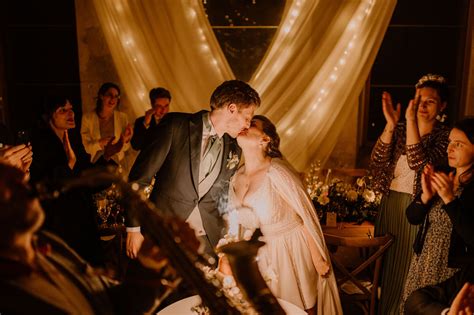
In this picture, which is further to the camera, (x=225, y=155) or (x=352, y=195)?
(x=352, y=195)

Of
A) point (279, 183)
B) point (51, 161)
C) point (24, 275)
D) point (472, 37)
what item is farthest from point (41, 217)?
point (472, 37)

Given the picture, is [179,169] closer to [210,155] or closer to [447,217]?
[210,155]

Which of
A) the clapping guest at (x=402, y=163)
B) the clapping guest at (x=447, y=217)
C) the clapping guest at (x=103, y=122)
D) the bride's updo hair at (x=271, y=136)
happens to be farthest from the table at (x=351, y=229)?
the clapping guest at (x=103, y=122)

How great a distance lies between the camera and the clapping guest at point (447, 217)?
235 centimetres

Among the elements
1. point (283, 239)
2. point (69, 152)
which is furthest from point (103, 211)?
point (283, 239)

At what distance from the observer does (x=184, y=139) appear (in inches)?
107

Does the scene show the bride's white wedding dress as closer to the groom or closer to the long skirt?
the groom

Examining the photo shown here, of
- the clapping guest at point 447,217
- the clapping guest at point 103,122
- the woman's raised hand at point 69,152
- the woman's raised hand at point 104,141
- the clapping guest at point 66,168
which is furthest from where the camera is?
the clapping guest at point 103,122

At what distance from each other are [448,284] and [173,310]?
1.32m

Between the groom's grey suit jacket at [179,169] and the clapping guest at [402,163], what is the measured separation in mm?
1243

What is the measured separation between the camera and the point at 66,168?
3082 millimetres

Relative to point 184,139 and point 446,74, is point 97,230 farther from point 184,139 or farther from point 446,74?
point 446,74

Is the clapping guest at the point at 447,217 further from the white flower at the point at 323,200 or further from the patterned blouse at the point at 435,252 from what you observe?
the white flower at the point at 323,200

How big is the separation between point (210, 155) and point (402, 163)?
4.85ft
